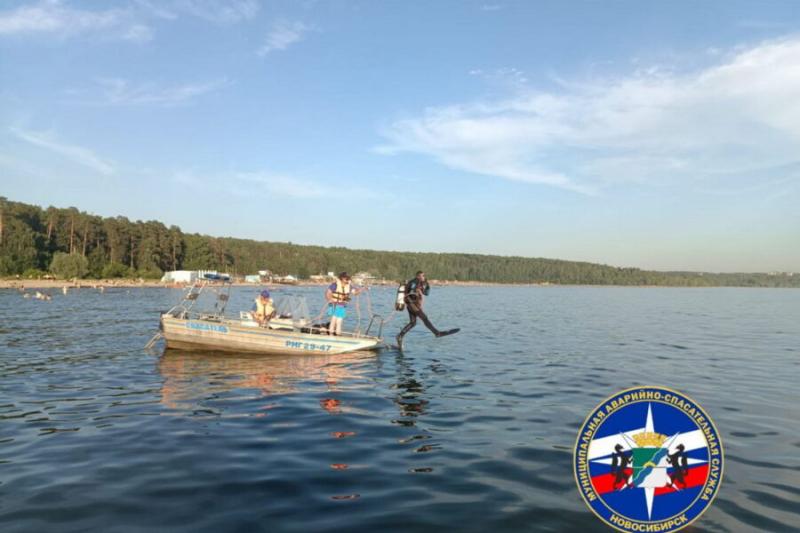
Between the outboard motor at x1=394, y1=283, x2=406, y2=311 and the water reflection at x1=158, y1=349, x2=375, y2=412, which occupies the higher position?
the outboard motor at x1=394, y1=283, x2=406, y2=311

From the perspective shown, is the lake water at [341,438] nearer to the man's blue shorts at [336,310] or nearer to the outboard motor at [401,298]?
the outboard motor at [401,298]

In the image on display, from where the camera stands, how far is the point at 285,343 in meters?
21.1

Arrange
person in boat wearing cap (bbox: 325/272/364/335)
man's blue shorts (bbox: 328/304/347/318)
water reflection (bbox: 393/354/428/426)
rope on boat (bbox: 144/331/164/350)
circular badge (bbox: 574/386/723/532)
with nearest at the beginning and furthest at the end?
1. circular badge (bbox: 574/386/723/532)
2. water reflection (bbox: 393/354/428/426)
3. person in boat wearing cap (bbox: 325/272/364/335)
4. man's blue shorts (bbox: 328/304/347/318)
5. rope on boat (bbox: 144/331/164/350)

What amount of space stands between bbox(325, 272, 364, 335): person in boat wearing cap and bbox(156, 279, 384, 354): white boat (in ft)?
1.65

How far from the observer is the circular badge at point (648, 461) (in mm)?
3850

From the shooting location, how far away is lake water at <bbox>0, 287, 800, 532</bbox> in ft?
21.8

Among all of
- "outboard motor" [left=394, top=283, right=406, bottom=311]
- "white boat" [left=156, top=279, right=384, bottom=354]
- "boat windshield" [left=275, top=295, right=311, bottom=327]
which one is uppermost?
"outboard motor" [left=394, top=283, right=406, bottom=311]

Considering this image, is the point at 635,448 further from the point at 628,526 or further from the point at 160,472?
the point at 160,472

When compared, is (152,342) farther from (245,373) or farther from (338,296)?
(338,296)

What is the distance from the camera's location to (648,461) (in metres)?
3.89

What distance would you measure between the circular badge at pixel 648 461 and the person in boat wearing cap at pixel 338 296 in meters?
17.4

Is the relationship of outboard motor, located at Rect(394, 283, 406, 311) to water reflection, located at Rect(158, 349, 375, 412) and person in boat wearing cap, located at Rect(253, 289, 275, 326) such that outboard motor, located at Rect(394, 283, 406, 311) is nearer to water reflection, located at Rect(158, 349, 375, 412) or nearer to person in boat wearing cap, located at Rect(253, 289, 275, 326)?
water reflection, located at Rect(158, 349, 375, 412)

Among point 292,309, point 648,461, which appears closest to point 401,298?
point 292,309

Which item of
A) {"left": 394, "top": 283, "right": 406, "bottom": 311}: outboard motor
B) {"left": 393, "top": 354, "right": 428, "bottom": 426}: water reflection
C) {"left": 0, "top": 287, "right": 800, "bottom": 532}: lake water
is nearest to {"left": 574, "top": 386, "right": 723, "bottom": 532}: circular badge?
{"left": 0, "top": 287, "right": 800, "bottom": 532}: lake water
